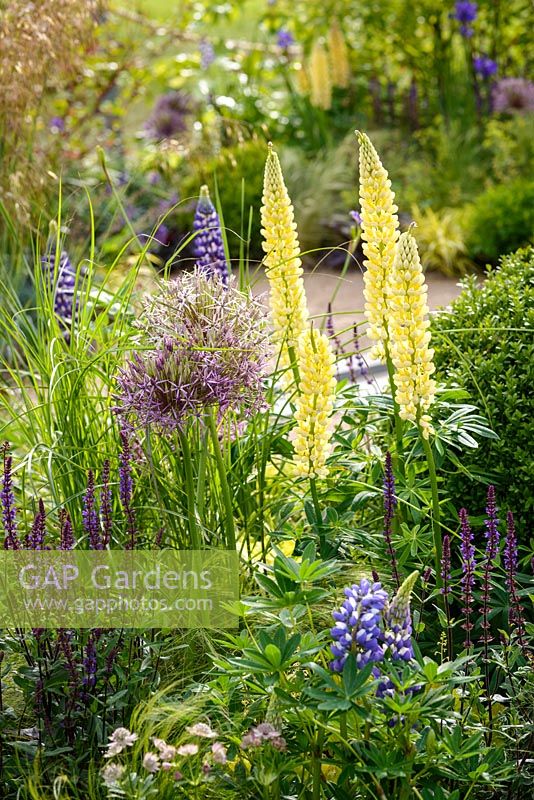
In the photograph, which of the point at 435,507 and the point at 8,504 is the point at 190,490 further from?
the point at 435,507

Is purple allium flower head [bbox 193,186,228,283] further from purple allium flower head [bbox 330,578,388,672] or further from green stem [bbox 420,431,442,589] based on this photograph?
purple allium flower head [bbox 330,578,388,672]

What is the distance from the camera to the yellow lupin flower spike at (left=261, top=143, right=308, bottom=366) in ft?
9.61

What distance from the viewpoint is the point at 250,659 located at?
224 cm

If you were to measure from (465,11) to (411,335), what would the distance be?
23.5ft

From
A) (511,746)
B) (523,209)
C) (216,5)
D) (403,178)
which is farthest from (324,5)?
(511,746)

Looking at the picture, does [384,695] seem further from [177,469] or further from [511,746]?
[177,469]

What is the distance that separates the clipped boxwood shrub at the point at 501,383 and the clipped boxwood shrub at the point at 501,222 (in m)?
3.96

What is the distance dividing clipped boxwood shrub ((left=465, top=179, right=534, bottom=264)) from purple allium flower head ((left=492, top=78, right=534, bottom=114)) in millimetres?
1415

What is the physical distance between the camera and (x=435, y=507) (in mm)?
2732

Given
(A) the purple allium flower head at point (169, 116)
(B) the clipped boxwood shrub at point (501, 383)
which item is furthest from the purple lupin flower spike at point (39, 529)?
(A) the purple allium flower head at point (169, 116)

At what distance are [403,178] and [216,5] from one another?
328 cm

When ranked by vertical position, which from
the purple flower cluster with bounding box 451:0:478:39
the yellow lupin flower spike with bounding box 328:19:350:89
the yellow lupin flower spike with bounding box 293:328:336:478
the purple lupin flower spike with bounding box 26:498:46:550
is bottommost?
the purple lupin flower spike with bounding box 26:498:46:550

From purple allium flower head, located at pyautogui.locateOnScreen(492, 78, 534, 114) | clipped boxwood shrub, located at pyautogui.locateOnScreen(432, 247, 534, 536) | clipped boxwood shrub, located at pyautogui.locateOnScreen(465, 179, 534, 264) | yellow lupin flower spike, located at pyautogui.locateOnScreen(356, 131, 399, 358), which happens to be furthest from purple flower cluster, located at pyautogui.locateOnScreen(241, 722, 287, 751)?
purple allium flower head, located at pyautogui.locateOnScreen(492, 78, 534, 114)

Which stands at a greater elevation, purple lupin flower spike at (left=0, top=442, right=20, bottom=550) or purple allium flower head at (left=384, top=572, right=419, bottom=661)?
purple lupin flower spike at (left=0, top=442, right=20, bottom=550)
